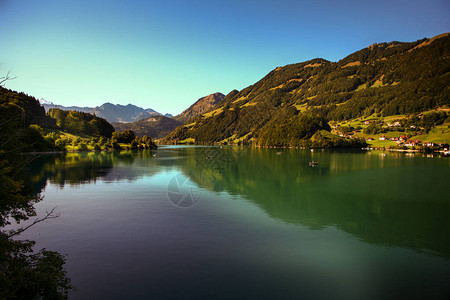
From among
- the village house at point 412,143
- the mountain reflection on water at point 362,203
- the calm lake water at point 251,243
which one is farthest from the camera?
the village house at point 412,143

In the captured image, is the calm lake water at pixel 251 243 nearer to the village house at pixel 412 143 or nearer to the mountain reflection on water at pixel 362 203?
the mountain reflection on water at pixel 362 203

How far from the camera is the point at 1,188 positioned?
14.5 metres

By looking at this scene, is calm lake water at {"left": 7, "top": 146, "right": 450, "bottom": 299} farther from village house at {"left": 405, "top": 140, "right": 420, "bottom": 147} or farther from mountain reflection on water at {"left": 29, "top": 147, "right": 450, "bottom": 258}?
village house at {"left": 405, "top": 140, "right": 420, "bottom": 147}

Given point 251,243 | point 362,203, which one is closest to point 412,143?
point 362,203

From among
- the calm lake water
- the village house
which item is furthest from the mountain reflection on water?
the village house

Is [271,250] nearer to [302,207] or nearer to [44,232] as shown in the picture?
[302,207]

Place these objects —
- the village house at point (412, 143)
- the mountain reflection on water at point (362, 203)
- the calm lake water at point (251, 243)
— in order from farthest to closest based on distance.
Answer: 1. the village house at point (412, 143)
2. the mountain reflection on water at point (362, 203)
3. the calm lake water at point (251, 243)

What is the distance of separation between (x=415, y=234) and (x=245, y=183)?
3348 centimetres

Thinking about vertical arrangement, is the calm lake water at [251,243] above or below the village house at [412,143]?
below

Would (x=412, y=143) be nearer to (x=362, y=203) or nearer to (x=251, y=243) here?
(x=362, y=203)

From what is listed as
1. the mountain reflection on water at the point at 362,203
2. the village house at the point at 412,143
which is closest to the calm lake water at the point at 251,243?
the mountain reflection on water at the point at 362,203

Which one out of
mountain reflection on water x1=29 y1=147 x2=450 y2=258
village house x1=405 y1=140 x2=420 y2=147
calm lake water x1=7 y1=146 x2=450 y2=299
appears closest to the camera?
calm lake water x1=7 y1=146 x2=450 y2=299

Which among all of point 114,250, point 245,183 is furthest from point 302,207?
point 114,250

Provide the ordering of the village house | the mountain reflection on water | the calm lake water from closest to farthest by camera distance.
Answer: the calm lake water, the mountain reflection on water, the village house
